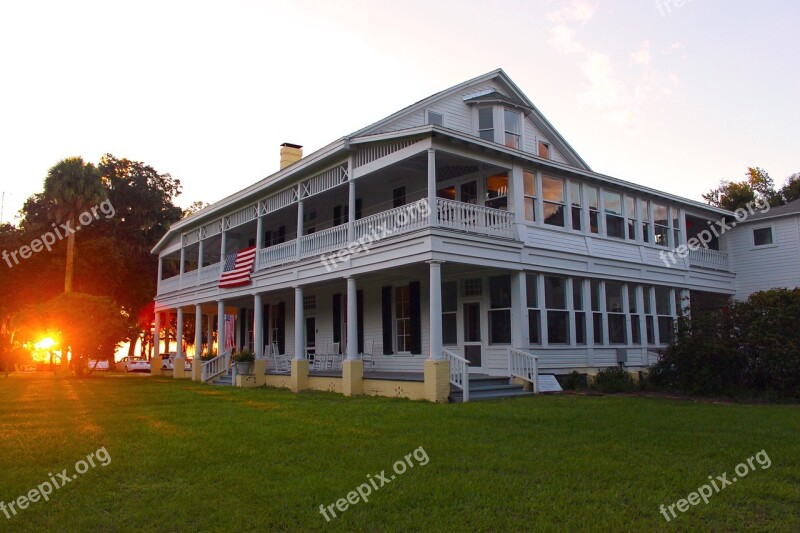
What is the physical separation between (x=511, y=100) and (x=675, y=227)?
26.0 ft

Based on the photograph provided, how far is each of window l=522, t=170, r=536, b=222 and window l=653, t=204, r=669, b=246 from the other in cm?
644

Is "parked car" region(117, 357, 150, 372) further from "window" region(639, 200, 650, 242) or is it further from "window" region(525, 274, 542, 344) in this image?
"window" region(639, 200, 650, 242)

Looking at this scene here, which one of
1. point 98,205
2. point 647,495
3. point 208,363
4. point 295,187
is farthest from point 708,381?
point 98,205

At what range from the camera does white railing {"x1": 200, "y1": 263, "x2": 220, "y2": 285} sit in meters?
26.7

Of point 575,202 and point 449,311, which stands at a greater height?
point 575,202

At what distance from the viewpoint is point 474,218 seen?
16312 mm

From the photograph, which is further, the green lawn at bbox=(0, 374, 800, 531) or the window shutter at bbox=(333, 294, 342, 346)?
the window shutter at bbox=(333, 294, 342, 346)

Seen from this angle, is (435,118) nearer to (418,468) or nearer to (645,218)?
(645,218)

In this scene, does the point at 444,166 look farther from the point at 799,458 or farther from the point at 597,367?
the point at 799,458


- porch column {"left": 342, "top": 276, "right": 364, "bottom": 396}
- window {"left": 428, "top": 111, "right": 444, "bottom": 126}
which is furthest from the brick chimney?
porch column {"left": 342, "top": 276, "right": 364, "bottom": 396}

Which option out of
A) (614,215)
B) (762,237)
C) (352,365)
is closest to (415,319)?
(352,365)

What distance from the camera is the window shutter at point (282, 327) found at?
2767 centimetres

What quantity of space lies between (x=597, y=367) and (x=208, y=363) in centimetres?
1456

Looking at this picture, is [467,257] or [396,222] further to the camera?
[396,222]
